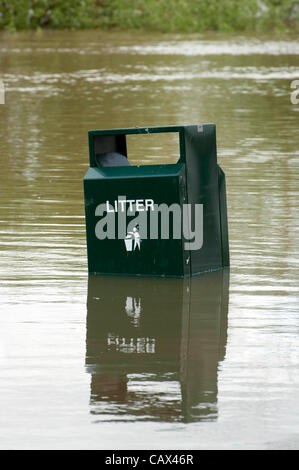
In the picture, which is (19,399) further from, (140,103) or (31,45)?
(31,45)

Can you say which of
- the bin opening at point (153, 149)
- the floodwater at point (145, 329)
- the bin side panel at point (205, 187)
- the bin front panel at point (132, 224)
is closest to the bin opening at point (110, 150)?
the bin front panel at point (132, 224)

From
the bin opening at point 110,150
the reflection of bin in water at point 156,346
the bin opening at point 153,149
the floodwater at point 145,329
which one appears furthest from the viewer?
the bin opening at point 153,149

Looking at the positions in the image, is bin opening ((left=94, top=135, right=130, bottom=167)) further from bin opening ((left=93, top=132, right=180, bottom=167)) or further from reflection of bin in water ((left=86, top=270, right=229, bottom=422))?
reflection of bin in water ((left=86, top=270, right=229, bottom=422))

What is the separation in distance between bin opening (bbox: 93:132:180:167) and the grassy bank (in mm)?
63454

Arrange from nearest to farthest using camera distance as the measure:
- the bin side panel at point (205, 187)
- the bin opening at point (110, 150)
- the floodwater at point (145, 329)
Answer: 1. the floodwater at point (145, 329)
2. the bin side panel at point (205, 187)
3. the bin opening at point (110, 150)

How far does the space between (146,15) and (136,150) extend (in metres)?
68.4

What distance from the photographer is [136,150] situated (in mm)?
17859

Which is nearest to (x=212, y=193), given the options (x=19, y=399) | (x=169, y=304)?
(x=169, y=304)

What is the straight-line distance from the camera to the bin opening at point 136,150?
9.28m

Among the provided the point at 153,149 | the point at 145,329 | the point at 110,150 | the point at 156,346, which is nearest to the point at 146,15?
the point at 153,149

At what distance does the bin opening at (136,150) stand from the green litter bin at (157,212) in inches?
7.5

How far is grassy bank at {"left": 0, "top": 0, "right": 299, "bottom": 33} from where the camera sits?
83125 millimetres

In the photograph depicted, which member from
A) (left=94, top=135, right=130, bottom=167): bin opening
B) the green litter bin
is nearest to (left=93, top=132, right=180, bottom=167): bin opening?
(left=94, top=135, right=130, bottom=167): bin opening

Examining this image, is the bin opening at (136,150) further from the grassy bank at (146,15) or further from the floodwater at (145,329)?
the grassy bank at (146,15)
